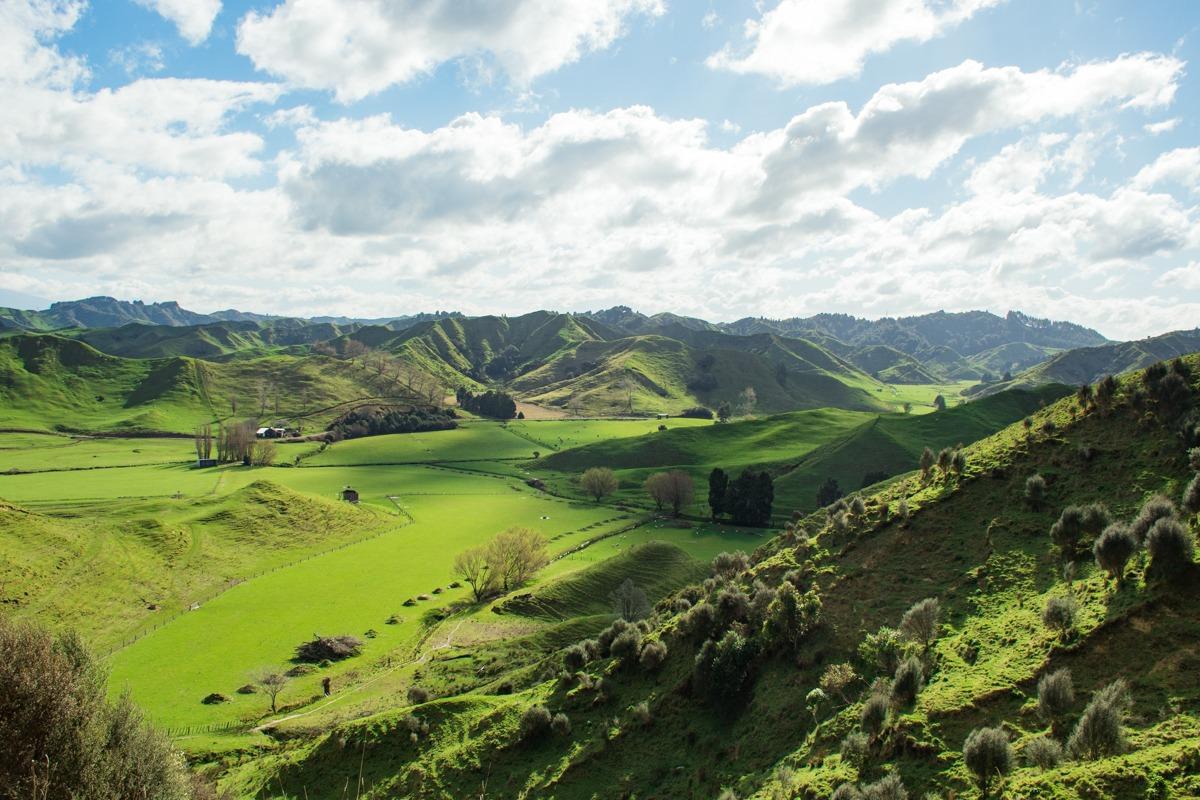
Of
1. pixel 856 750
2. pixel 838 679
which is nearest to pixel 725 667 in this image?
pixel 838 679

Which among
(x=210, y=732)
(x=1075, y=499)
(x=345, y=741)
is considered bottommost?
(x=210, y=732)

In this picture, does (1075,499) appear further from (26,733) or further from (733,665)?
(26,733)

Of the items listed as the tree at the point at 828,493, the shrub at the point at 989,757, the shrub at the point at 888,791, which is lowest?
the tree at the point at 828,493

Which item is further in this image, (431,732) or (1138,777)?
(431,732)

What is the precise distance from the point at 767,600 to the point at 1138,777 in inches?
955

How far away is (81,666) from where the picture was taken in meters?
29.4

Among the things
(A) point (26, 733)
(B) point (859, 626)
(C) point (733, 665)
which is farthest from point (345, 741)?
(B) point (859, 626)

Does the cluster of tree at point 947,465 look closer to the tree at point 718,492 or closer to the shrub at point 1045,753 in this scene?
the shrub at point 1045,753

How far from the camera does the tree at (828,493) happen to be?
13650 centimetres

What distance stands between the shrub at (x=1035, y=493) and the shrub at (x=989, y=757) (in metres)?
25.3

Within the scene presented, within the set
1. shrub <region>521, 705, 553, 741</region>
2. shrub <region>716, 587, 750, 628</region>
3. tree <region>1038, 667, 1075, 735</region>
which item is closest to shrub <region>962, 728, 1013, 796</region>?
tree <region>1038, 667, 1075, 735</region>

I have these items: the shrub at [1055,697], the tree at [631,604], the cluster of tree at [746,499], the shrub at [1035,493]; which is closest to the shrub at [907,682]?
the shrub at [1055,697]

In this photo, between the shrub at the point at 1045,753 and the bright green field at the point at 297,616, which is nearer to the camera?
the shrub at the point at 1045,753

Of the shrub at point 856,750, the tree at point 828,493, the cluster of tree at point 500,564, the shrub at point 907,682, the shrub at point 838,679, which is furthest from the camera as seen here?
the tree at point 828,493
